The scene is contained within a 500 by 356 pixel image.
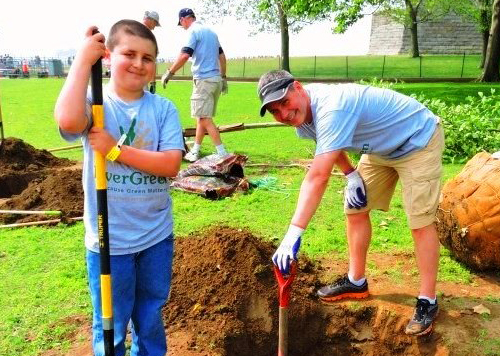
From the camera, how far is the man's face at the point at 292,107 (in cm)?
316

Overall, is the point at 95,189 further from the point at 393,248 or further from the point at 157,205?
the point at 393,248

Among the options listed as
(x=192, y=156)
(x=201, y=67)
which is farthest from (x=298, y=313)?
(x=201, y=67)

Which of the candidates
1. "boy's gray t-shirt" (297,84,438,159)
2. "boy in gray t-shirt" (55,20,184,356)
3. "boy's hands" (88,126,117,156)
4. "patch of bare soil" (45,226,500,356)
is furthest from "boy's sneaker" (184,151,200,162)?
"boy's hands" (88,126,117,156)

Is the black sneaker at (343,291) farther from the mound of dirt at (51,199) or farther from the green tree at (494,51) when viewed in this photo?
the green tree at (494,51)

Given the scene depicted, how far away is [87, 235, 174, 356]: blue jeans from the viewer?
2703mm

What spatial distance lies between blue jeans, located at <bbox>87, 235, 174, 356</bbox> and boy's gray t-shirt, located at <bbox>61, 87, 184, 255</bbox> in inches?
3.2

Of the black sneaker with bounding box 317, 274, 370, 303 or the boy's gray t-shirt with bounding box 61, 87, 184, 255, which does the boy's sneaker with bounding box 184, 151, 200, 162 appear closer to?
the black sneaker with bounding box 317, 274, 370, 303

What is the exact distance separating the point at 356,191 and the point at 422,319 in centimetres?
98

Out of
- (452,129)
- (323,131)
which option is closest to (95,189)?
(323,131)

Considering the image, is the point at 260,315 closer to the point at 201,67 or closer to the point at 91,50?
the point at 91,50

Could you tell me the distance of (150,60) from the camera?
104 inches

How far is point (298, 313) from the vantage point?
404cm

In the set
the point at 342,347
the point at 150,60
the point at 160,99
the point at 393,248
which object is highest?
the point at 150,60

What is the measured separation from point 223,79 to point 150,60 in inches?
251
